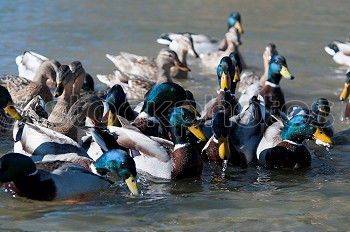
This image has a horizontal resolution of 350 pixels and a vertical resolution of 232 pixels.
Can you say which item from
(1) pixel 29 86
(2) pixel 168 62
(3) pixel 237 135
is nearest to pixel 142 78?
(2) pixel 168 62

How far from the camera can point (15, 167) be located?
646 centimetres

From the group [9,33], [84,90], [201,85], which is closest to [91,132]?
[84,90]

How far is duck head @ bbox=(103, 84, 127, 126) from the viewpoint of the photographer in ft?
26.7

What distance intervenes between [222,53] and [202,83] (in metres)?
1.45

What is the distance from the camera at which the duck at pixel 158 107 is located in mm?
8008

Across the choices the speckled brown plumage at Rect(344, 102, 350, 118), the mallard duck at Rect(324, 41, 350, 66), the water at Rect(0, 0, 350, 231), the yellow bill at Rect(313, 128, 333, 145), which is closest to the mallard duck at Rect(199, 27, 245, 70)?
the water at Rect(0, 0, 350, 231)

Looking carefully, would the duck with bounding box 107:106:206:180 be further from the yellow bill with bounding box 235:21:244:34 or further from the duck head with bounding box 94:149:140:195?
the yellow bill with bounding box 235:21:244:34

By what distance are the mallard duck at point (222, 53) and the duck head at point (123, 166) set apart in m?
5.98

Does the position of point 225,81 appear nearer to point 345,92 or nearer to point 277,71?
point 277,71

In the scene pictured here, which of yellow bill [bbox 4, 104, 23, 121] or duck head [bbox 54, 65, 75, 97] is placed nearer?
yellow bill [bbox 4, 104, 23, 121]

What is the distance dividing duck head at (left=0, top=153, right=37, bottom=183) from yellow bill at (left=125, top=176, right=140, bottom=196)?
76 centimetres

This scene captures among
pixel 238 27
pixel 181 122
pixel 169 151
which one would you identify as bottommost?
pixel 169 151

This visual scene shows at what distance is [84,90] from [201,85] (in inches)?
76.9

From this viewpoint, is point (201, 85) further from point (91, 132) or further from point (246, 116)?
point (91, 132)
